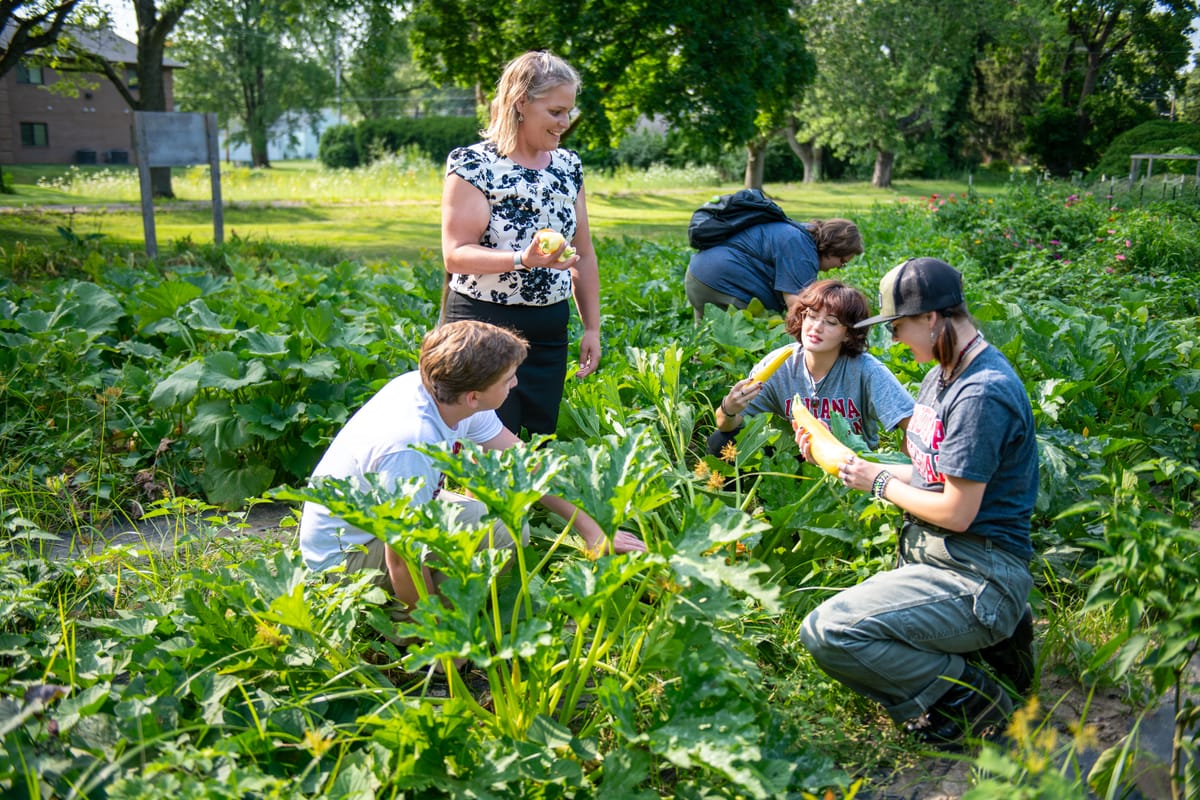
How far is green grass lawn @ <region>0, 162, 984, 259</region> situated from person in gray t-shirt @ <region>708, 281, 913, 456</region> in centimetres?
667

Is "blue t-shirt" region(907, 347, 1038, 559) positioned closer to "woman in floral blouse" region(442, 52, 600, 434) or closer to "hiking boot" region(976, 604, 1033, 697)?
"hiking boot" region(976, 604, 1033, 697)

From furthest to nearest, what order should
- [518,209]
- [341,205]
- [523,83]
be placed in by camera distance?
1. [341,205]
2. [518,209]
3. [523,83]

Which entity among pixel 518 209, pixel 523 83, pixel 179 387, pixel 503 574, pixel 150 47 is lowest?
pixel 503 574

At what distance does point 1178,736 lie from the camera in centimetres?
215

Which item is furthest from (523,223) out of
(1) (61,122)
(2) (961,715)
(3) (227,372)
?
(1) (61,122)

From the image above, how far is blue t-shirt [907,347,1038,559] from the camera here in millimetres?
2453

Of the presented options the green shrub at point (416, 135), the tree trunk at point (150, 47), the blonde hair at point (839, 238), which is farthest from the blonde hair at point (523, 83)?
the green shrub at point (416, 135)

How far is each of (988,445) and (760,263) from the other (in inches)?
111

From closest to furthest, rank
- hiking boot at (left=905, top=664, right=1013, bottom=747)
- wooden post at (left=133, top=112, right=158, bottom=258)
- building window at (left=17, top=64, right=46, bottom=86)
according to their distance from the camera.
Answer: hiking boot at (left=905, top=664, right=1013, bottom=747) → wooden post at (left=133, top=112, right=158, bottom=258) → building window at (left=17, top=64, right=46, bottom=86)

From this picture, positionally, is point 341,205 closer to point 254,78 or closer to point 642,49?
point 642,49

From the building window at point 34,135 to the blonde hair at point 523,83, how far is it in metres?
44.2

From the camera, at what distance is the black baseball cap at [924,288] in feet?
8.28

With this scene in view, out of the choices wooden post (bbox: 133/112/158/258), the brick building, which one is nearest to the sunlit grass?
wooden post (bbox: 133/112/158/258)

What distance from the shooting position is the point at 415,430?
275 centimetres
